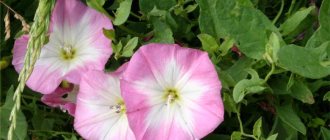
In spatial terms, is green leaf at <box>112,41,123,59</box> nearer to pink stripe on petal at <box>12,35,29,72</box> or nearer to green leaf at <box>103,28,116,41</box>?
green leaf at <box>103,28,116,41</box>

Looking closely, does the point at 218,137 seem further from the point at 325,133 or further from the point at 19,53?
the point at 19,53

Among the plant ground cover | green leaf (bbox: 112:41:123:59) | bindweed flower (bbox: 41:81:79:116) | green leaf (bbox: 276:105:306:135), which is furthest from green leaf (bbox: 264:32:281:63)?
bindweed flower (bbox: 41:81:79:116)

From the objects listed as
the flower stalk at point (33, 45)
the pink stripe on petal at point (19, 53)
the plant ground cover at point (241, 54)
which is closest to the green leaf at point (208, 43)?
the plant ground cover at point (241, 54)

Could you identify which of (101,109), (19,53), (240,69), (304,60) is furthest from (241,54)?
(19,53)

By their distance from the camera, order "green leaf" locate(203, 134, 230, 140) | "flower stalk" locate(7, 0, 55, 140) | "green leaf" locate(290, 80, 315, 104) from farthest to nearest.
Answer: "green leaf" locate(203, 134, 230, 140)
"green leaf" locate(290, 80, 315, 104)
"flower stalk" locate(7, 0, 55, 140)

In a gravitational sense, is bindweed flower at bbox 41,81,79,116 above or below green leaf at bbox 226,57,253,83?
below

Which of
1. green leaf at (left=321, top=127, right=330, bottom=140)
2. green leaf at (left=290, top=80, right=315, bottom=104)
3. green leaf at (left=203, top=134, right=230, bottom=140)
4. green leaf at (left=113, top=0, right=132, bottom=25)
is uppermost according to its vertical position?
green leaf at (left=113, top=0, right=132, bottom=25)

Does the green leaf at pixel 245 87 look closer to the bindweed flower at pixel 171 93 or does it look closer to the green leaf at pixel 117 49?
the bindweed flower at pixel 171 93
